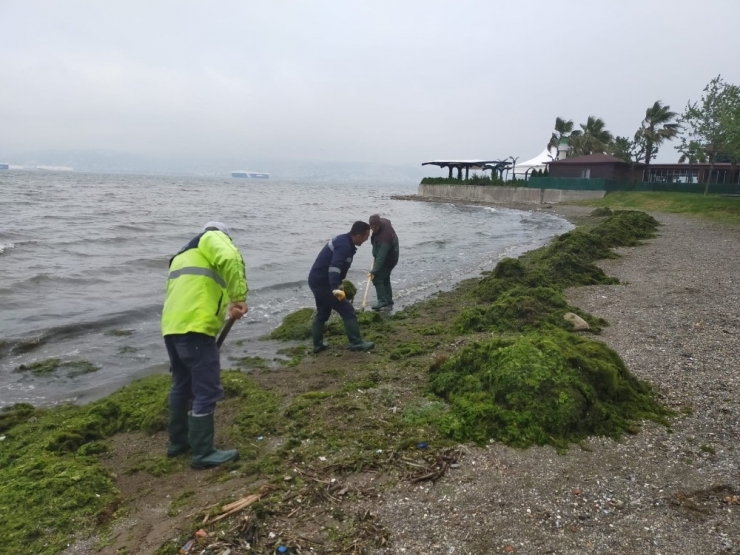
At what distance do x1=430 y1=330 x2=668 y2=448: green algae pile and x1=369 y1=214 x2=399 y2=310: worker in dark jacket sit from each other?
5.73 metres

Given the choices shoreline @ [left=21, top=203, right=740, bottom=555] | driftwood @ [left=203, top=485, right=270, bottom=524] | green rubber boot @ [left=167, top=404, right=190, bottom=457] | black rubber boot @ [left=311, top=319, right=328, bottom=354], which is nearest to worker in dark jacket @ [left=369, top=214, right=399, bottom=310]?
black rubber boot @ [left=311, top=319, right=328, bottom=354]

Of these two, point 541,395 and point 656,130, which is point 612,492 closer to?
point 541,395

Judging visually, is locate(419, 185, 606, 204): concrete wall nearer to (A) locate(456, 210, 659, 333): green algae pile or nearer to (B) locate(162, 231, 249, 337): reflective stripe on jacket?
(A) locate(456, 210, 659, 333): green algae pile

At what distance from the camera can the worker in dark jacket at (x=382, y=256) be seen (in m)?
11.6

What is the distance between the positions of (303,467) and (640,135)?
2508 inches

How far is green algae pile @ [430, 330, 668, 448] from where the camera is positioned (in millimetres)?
4898

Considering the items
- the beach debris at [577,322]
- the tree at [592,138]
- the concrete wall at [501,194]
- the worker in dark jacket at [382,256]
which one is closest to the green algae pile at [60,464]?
the worker in dark jacket at [382,256]

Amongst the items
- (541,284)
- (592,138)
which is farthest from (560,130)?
(541,284)

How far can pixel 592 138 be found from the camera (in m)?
72.4

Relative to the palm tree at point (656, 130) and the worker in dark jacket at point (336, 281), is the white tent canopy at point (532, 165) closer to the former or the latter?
the palm tree at point (656, 130)

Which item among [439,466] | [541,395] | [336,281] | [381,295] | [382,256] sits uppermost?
[336,281]

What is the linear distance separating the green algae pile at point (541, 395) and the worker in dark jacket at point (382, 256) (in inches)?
226

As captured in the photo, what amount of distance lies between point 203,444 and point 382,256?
288 inches

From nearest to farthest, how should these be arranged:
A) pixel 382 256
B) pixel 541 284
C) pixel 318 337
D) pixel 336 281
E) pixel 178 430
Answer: pixel 178 430
pixel 336 281
pixel 318 337
pixel 382 256
pixel 541 284
